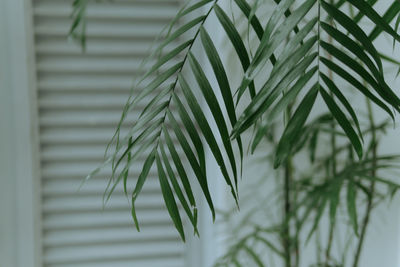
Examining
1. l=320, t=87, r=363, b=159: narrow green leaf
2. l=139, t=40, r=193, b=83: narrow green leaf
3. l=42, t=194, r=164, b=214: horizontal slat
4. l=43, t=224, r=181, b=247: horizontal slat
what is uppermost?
l=139, t=40, r=193, b=83: narrow green leaf

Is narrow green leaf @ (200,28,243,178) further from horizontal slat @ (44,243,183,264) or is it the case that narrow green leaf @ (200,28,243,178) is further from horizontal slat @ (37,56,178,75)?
horizontal slat @ (44,243,183,264)

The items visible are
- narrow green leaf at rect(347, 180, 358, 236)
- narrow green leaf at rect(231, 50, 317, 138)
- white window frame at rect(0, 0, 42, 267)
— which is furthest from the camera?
white window frame at rect(0, 0, 42, 267)

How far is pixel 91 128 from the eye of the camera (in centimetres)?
99

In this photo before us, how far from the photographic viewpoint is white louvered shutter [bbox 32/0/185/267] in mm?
950

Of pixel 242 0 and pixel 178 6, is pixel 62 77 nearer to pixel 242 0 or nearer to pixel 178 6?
pixel 178 6

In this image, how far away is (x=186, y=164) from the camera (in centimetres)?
103

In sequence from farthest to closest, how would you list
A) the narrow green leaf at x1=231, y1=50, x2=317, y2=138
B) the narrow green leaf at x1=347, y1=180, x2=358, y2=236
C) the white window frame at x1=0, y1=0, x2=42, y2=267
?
the white window frame at x1=0, y1=0, x2=42, y2=267 → the narrow green leaf at x1=347, y1=180, x2=358, y2=236 → the narrow green leaf at x1=231, y1=50, x2=317, y2=138

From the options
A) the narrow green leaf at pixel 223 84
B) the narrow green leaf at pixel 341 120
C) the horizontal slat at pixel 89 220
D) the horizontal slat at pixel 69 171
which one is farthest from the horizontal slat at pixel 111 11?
the narrow green leaf at pixel 341 120

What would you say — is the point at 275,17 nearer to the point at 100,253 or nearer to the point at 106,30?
the point at 106,30

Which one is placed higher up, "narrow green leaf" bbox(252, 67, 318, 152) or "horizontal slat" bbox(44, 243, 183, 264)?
"narrow green leaf" bbox(252, 67, 318, 152)

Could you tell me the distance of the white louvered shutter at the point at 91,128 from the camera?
37.4 inches

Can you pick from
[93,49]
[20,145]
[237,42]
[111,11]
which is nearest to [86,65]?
[93,49]

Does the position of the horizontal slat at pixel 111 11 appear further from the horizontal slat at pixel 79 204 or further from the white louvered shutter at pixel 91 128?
the horizontal slat at pixel 79 204

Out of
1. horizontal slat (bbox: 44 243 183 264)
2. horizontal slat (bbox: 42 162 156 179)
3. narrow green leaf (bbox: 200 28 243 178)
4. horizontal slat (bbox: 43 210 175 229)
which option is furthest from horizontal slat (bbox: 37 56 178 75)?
narrow green leaf (bbox: 200 28 243 178)
